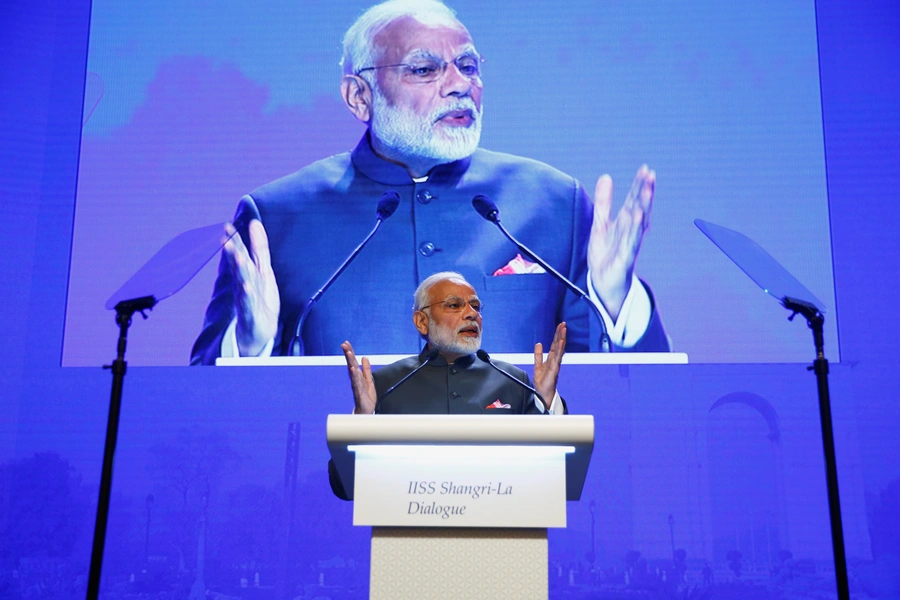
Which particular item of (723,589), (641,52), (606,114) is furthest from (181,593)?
(641,52)

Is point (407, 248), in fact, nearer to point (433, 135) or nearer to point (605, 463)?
point (433, 135)

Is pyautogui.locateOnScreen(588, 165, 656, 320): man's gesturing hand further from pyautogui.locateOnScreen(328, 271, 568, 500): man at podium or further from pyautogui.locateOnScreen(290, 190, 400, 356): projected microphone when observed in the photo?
pyautogui.locateOnScreen(328, 271, 568, 500): man at podium

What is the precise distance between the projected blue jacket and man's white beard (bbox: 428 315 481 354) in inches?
40.0


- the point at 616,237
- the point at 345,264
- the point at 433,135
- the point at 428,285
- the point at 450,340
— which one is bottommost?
the point at 450,340

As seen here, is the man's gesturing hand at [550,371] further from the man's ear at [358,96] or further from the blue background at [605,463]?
the man's ear at [358,96]

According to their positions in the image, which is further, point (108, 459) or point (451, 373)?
point (451, 373)

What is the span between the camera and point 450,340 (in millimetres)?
2809

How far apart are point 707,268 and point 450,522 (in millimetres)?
2434

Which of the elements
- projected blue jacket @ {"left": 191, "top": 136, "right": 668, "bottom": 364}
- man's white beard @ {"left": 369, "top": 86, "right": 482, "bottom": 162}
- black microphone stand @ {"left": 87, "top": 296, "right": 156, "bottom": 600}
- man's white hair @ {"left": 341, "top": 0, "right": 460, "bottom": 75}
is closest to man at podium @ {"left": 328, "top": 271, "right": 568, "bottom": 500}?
black microphone stand @ {"left": 87, "top": 296, "right": 156, "bottom": 600}

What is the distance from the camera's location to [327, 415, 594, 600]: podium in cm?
182

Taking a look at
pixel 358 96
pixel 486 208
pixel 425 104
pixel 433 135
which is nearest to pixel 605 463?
pixel 486 208

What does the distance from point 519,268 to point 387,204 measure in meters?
0.65

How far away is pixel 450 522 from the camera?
6.02ft

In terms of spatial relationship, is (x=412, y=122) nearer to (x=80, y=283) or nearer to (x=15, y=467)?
(x=80, y=283)
